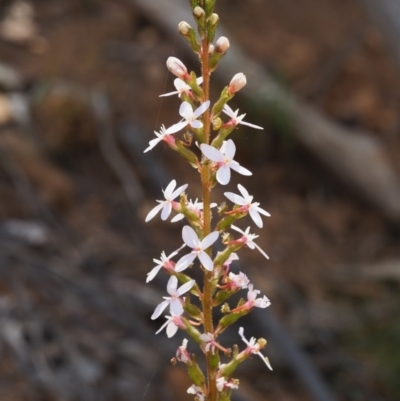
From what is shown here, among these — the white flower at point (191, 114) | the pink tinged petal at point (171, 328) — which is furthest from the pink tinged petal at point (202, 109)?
the pink tinged petal at point (171, 328)

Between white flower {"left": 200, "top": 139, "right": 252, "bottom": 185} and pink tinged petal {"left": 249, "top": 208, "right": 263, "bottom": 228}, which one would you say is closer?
white flower {"left": 200, "top": 139, "right": 252, "bottom": 185}

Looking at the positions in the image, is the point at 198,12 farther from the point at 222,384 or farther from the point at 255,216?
the point at 222,384

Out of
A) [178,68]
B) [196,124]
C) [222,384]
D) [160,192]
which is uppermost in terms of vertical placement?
[160,192]

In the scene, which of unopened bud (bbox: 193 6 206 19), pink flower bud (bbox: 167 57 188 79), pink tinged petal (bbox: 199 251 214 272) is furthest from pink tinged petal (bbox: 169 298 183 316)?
unopened bud (bbox: 193 6 206 19)

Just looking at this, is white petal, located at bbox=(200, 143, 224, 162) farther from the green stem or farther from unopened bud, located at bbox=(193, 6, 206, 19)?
unopened bud, located at bbox=(193, 6, 206, 19)

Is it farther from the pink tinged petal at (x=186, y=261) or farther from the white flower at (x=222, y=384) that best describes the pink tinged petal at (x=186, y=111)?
the white flower at (x=222, y=384)

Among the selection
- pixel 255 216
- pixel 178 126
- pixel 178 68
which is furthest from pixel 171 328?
pixel 178 68
